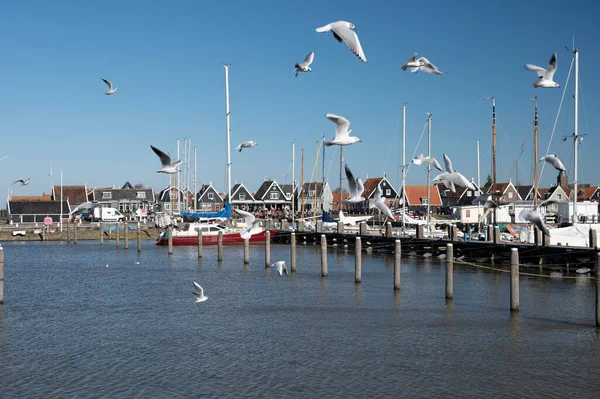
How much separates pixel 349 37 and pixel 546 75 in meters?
10.5

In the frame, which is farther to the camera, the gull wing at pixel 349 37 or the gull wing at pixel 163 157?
the gull wing at pixel 163 157

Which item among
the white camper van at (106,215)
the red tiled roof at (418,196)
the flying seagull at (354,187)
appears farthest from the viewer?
the red tiled roof at (418,196)

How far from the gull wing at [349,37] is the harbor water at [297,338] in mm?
7220

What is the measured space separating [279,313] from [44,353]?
8.22 metres

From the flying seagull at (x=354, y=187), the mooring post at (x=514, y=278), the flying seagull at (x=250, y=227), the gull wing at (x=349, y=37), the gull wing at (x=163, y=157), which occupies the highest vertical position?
the gull wing at (x=349, y=37)

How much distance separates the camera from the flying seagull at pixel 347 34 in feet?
58.8

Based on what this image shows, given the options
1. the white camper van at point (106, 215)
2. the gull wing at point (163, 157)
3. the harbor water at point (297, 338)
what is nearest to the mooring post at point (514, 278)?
the harbor water at point (297, 338)

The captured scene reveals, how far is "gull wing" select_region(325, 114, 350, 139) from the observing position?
77.9 ft

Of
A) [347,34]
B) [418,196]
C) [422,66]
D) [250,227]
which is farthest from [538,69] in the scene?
[418,196]

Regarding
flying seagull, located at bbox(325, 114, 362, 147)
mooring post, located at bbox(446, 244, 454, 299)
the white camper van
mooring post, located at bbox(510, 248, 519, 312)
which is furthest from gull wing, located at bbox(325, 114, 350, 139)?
the white camper van

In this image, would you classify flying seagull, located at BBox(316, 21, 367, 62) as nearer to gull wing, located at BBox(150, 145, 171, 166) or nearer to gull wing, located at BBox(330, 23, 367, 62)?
gull wing, located at BBox(330, 23, 367, 62)

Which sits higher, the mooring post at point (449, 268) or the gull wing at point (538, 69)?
the gull wing at point (538, 69)

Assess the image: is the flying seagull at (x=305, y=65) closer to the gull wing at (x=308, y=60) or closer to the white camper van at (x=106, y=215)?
the gull wing at (x=308, y=60)

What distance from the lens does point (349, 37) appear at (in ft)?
59.6
